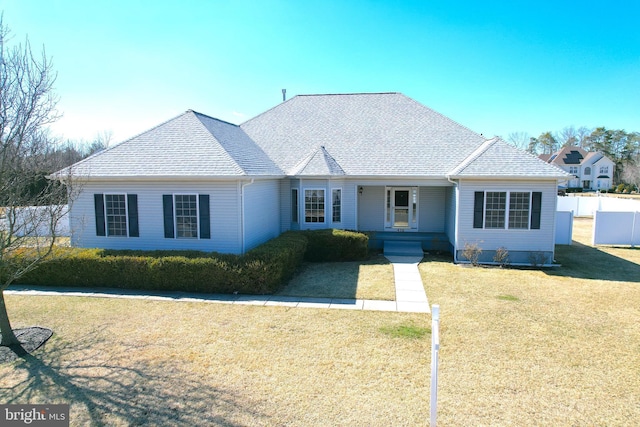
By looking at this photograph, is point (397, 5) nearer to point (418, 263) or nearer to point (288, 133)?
point (288, 133)

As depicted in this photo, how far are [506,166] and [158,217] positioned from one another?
1258 centimetres

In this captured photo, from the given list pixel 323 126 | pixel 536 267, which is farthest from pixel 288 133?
pixel 536 267

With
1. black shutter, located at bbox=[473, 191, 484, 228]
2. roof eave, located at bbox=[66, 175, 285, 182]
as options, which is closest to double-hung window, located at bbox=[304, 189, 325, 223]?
roof eave, located at bbox=[66, 175, 285, 182]

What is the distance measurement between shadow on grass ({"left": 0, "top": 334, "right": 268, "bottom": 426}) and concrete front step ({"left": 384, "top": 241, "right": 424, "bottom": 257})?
11.1 meters

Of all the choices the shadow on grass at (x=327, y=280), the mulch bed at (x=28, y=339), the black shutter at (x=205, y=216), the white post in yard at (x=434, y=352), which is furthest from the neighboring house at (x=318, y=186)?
the white post in yard at (x=434, y=352)

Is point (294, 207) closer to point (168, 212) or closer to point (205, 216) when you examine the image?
point (205, 216)

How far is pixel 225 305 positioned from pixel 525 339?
6.74 metres

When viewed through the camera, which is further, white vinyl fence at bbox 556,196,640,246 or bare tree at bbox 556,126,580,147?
bare tree at bbox 556,126,580,147

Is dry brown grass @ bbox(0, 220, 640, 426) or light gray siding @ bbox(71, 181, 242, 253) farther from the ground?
light gray siding @ bbox(71, 181, 242, 253)

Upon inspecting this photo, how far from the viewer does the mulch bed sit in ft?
21.7

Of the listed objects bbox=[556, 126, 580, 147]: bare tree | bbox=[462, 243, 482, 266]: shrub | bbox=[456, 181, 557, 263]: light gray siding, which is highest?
bbox=[556, 126, 580, 147]: bare tree

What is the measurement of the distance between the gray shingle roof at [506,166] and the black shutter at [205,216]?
8.93 meters

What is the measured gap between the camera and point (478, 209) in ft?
45.7

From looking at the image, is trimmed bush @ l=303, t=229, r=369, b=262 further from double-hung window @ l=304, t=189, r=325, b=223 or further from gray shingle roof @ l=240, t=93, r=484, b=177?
gray shingle roof @ l=240, t=93, r=484, b=177
